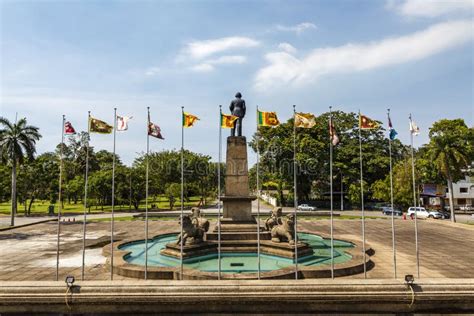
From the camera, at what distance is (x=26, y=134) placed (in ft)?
105

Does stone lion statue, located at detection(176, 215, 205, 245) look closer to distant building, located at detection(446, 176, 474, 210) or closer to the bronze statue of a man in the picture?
the bronze statue of a man

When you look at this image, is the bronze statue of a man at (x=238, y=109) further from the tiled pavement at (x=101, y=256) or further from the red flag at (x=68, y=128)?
the tiled pavement at (x=101, y=256)

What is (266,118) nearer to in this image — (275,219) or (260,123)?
(260,123)

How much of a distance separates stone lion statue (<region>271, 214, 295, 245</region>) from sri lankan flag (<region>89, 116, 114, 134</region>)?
8.53m

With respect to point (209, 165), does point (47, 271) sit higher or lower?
lower

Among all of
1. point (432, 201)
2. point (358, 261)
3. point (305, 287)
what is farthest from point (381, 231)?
point (432, 201)

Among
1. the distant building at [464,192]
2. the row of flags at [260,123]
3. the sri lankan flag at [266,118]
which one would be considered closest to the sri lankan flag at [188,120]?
the row of flags at [260,123]

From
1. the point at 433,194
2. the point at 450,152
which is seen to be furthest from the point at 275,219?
the point at 433,194

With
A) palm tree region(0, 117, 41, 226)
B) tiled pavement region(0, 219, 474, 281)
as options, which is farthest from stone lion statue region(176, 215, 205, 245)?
palm tree region(0, 117, 41, 226)

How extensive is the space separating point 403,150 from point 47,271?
67412 mm

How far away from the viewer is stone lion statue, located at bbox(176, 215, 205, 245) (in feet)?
45.0

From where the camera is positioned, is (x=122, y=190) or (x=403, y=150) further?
(x=403, y=150)

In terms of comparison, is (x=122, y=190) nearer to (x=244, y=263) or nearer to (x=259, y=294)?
(x=244, y=263)

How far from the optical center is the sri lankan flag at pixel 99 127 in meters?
12.2
